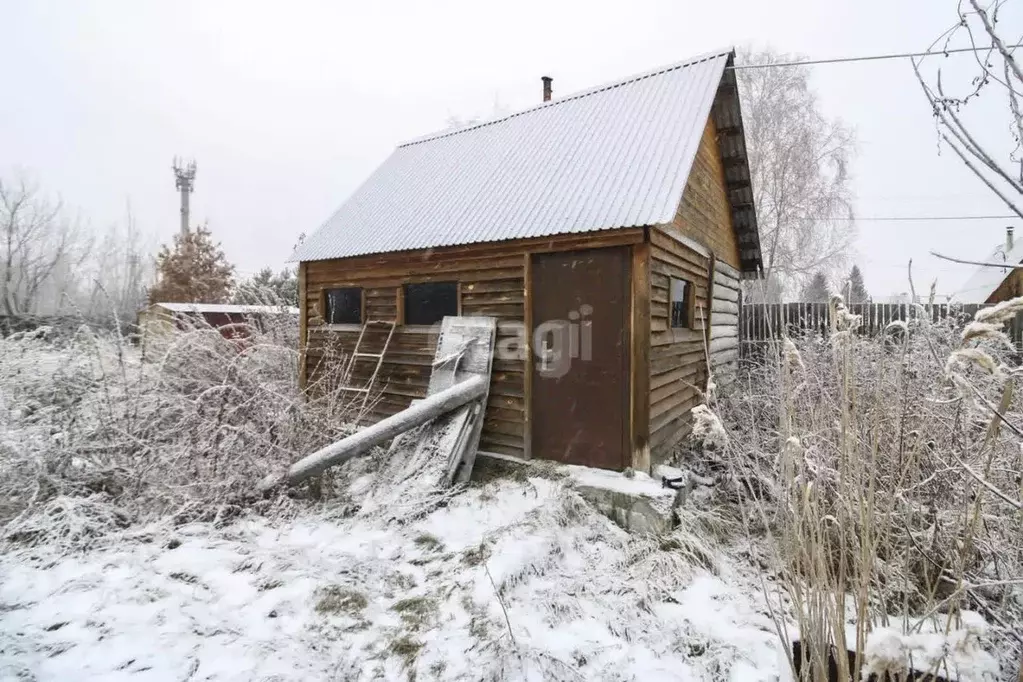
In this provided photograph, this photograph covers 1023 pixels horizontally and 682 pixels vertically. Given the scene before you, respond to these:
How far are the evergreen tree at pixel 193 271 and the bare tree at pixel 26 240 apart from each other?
925cm

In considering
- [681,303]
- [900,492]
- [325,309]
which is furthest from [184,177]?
[900,492]

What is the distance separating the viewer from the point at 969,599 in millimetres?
3010

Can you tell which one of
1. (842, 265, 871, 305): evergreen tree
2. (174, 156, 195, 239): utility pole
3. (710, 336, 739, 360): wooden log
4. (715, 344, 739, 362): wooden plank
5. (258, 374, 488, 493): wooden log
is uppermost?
(174, 156, 195, 239): utility pole

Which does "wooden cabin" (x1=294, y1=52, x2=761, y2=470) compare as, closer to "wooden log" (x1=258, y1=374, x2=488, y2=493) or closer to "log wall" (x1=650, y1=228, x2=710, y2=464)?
"log wall" (x1=650, y1=228, x2=710, y2=464)

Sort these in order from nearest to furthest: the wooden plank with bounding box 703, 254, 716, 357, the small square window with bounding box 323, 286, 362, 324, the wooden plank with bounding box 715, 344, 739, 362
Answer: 1. the wooden plank with bounding box 703, 254, 716, 357
2. the small square window with bounding box 323, 286, 362, 324
3. the wooden plank with bounding box 715, 344, 739, 362

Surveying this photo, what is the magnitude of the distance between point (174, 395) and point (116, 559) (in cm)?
229

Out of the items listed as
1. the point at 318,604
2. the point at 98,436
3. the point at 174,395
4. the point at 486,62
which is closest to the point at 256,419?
the point at 174,395

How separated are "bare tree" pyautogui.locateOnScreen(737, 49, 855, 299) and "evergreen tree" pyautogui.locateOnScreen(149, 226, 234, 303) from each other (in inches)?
955

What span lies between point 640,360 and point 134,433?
5511 mm

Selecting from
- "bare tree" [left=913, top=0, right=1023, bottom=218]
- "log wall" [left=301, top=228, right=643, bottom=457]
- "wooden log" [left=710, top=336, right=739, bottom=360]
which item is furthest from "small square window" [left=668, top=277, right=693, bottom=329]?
"bare tree" [left=913, top=0, right=1023, bottom=218]

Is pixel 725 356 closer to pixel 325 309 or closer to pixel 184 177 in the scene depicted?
pixel 325 309

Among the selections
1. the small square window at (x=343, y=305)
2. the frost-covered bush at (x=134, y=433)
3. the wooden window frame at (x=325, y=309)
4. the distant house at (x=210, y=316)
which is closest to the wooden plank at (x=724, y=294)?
the wooden window frame at (x=325, y=309)

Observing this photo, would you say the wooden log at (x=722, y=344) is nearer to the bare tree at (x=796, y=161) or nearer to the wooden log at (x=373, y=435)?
the wooden log at (x=373, y=435)

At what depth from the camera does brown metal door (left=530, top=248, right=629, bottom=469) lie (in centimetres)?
521
